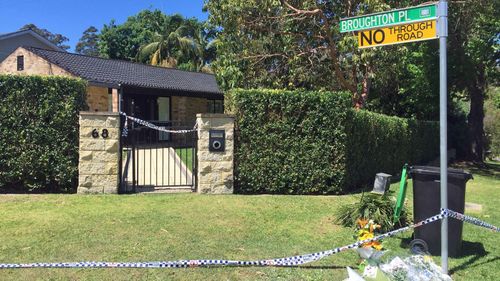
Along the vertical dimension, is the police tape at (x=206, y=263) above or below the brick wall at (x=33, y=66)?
below

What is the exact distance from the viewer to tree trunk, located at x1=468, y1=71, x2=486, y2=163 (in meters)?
20.3

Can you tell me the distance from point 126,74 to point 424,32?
56.0 feet

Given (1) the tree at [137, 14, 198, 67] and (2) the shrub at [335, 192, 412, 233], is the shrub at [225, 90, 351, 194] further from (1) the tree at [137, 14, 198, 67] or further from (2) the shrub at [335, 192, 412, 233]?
(1) the tree at [137, 14, 198, 67]

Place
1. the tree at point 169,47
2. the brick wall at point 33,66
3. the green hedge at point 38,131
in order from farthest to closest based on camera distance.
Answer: the tree at point 169,47, the brick wall at point 33,66, the green hedge at point 38,131

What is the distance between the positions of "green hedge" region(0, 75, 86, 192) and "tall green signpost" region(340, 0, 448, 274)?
19.1 feet

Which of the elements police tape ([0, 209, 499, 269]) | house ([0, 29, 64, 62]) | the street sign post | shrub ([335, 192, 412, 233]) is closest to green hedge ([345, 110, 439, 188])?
shrub ([335, 192, 412, 233])

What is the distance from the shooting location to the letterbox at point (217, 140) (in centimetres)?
895

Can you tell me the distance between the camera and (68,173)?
8641 millimetres

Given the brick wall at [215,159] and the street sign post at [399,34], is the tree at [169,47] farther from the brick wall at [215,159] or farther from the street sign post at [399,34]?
the street sign post at [399,34]

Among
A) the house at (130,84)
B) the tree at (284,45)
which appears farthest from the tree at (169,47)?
the tree at (284,45)

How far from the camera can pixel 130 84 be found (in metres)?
18.1

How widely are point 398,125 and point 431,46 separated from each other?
4902 mm

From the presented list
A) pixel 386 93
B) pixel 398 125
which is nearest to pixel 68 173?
pixel 398 125

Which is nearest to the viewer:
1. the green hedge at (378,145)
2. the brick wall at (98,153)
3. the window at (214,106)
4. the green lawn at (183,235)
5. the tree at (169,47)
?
the green lawn at (183,235)
